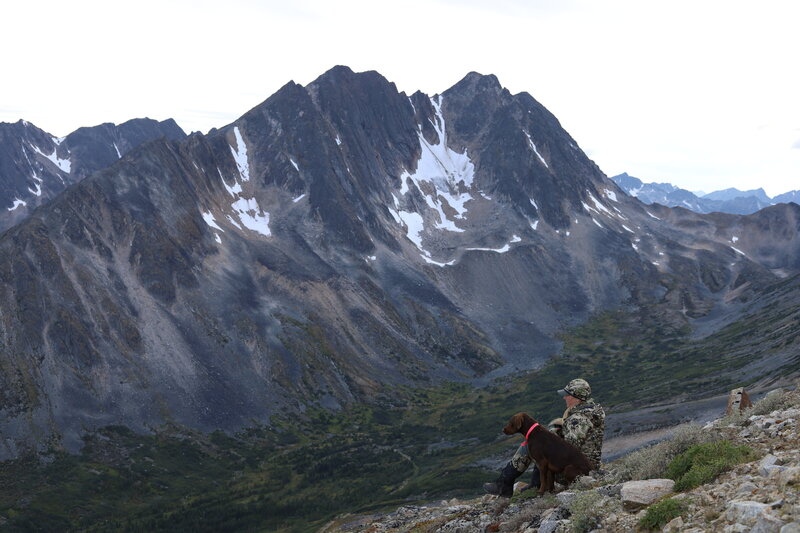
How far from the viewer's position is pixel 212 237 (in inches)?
6388

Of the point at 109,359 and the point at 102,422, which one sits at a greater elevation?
the point at 109,359

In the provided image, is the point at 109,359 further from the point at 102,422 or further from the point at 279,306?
the point at 279,306

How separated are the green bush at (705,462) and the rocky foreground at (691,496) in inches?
7.4

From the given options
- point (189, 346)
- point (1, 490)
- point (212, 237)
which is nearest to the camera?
point (1, 490)

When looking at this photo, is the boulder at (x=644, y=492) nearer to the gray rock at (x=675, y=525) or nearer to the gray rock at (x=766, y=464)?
the gray rock at (x=766, y=464)

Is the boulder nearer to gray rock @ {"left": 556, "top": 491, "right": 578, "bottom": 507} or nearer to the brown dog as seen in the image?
gray rock @ {"left": 556, "top": 491, "right": 578, "bottom": 507}

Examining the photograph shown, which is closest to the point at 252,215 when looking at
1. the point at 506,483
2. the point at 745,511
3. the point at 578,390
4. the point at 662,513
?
the point at 506,483

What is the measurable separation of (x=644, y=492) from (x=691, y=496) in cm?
174

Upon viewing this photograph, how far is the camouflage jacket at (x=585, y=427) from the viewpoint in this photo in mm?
18984

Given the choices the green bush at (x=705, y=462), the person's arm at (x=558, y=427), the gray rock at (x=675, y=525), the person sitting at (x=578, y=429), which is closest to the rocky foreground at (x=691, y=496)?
the gray rock at (x=675, y=525)

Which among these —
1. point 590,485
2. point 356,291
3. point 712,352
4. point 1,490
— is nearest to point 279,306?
point 356,291

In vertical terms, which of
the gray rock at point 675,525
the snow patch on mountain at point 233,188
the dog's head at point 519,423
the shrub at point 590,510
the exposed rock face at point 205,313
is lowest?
the shrub at point 590,510

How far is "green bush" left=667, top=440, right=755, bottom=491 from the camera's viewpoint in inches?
519

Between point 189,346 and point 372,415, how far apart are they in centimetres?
4345
